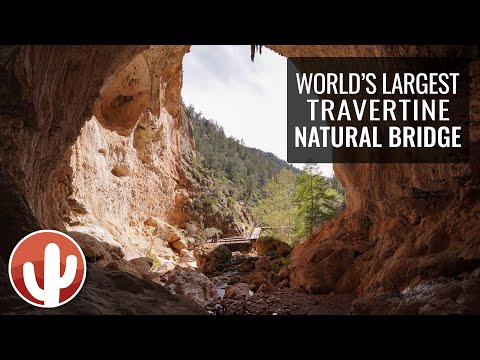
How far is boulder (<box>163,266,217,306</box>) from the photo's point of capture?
11.8 metres

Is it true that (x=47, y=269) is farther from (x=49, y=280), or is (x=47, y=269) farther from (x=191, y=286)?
(x=191, y=286)

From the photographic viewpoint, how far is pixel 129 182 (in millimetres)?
23891

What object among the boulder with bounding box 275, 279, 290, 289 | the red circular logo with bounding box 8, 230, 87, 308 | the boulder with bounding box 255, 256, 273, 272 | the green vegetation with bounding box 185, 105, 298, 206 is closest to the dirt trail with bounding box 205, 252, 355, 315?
the boulder with bounding box 275, 279, 290, 289

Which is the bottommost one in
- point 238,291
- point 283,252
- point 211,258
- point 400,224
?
point 211,258

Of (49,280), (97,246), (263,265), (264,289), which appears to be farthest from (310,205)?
(49,280)

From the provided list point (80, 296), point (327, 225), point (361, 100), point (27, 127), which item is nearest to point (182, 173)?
point (327, 225)

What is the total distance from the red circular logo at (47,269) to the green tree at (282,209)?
29.2 metres

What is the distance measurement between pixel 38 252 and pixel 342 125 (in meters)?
14.3

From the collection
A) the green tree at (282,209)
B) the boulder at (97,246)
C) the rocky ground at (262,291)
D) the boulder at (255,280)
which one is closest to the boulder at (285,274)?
the rocky ground at (262,291)

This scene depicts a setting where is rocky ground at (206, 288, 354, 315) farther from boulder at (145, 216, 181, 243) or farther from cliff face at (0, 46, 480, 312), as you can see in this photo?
boulder at (145, 216, 181, 243)

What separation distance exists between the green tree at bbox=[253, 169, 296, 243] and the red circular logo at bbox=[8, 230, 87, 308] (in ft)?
95.7

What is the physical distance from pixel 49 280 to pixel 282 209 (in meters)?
34.6
